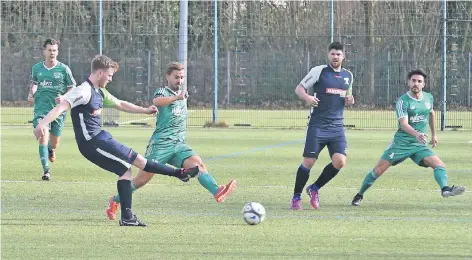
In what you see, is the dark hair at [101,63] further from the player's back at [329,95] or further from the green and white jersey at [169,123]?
the player's back at [329,95]

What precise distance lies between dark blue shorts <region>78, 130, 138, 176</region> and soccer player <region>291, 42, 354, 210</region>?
2.42 m

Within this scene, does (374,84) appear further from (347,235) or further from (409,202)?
(347,235)

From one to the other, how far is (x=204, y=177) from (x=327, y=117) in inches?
73.3

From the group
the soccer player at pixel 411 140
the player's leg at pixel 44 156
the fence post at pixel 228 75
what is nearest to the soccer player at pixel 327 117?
the soccer player at pixel 411 140

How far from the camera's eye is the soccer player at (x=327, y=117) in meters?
12.1

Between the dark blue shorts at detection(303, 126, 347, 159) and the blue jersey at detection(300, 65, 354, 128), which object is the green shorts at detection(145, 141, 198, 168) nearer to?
the dark blue shorts at detection(303, 126, 347, 159)

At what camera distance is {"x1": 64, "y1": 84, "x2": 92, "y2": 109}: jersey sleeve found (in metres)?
10.3

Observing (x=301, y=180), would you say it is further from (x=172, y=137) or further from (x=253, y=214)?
(x=253, y=214)

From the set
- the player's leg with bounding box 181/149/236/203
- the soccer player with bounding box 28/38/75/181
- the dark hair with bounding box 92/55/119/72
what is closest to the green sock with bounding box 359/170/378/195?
the player's leg with bounding box 181/149/236/203

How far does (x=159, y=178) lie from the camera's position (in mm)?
15406

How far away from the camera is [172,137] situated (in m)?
11.4

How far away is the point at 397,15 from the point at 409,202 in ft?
58.2

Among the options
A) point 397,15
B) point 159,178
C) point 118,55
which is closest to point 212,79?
point 118,55

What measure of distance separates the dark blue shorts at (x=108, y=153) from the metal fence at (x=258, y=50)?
17.6 meters
